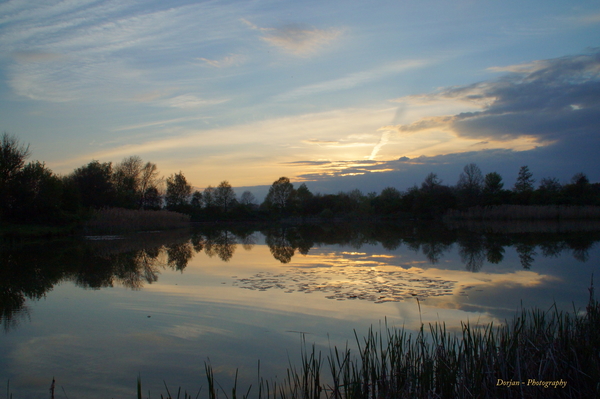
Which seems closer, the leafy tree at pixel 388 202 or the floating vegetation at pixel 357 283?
the floating vegetation at pixel 357 283

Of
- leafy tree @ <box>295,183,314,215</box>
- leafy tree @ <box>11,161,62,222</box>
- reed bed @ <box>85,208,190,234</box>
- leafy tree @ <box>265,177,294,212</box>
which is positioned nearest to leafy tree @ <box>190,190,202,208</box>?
leafy tree @ <box>265,177,294,212</box>

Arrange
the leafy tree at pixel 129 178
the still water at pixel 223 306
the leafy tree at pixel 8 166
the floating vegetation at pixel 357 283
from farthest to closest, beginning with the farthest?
the leafy tree at pixel 129 178 < the leafy tree at pixel 8 166 < the floating vegetation at pixel 357 283 < the still water at pixel 223 306

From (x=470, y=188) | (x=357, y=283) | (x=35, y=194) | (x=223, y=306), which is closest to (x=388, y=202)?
(x=470, y=188)

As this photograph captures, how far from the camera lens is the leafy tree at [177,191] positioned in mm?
51156

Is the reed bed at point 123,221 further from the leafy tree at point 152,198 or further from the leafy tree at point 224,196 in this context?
the leafy tree at point 224,196

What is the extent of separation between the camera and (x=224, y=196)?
182 feet

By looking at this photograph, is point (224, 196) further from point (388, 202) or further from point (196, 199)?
point (388, 202)

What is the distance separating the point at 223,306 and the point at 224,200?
164 feet

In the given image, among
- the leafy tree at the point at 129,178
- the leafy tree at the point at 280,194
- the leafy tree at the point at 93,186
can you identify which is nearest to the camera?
the leafy tree at the point at 93,186

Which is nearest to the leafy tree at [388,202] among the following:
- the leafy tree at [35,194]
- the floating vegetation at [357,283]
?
the leafy tree at [35,194]

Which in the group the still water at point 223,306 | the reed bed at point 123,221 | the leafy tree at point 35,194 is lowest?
the still water at point 223,306

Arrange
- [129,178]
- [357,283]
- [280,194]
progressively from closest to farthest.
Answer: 1. [357,283]
2. [129,178]
3. [280,194]

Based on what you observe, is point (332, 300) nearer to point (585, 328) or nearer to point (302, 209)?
point (585, 328)

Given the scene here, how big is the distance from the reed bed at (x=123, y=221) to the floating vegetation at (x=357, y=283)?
19.2 metres
